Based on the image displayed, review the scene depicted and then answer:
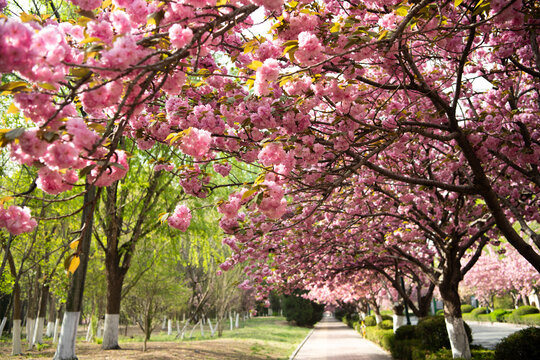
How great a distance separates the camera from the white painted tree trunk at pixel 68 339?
7570mm

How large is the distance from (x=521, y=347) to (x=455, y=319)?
136cm

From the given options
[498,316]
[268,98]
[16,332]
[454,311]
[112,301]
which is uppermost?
[268,98]

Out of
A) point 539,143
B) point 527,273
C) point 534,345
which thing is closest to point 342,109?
point 539,143

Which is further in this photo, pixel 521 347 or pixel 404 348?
pixel 404 348

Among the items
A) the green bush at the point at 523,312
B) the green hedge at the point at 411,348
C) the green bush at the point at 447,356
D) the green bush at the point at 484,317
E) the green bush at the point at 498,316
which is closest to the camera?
the green bush at the point at 447,356

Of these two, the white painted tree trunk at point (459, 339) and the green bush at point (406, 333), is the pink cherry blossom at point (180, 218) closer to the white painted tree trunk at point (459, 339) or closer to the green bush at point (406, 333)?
the white painted tree trunk at point (459, 339)

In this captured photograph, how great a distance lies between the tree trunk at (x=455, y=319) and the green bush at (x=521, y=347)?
2.67 feet

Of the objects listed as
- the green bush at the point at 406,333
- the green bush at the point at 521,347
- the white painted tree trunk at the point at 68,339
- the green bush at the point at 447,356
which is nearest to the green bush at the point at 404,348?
the green bush at the point at 406,333

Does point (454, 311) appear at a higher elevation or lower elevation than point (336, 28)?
lower

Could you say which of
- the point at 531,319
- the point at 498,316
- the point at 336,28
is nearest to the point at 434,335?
the point at 336,28

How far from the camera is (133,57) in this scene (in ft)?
6.29

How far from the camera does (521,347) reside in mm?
7395

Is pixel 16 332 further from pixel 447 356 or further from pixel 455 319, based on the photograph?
pixel 455 319

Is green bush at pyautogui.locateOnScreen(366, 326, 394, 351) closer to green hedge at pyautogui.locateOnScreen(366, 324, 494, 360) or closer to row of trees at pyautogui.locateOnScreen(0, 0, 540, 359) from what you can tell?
green hedge at pyautogui.locateOnScreen(366, 324, 494, 360)
